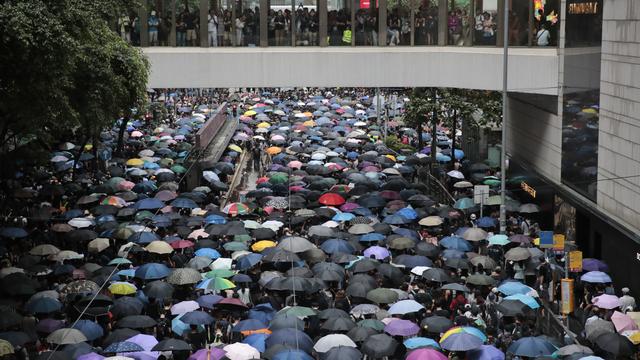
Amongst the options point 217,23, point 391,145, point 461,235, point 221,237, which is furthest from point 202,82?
point 391,145

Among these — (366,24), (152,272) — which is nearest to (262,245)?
(152,272)

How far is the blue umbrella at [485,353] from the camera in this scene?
1900cm

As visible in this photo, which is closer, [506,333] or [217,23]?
[506,333]

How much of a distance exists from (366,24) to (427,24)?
76.1 inches

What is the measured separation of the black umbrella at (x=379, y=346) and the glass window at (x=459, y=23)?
1836 cm

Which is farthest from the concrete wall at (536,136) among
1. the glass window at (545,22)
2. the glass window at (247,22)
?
the glass window at (247,22)

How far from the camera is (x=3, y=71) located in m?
24.3

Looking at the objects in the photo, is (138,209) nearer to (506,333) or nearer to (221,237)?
(221,237)

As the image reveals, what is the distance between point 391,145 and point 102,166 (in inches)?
501

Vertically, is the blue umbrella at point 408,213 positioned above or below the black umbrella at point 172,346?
above

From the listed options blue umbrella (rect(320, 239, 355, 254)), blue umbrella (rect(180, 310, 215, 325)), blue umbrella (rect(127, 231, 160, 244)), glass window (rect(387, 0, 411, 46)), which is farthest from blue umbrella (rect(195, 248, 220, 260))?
glass window (rect(387, 0, 411, 46))

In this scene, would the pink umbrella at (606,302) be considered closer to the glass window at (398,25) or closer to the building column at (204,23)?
the glass window at (398,25)

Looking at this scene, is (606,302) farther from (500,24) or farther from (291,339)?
(500,24)

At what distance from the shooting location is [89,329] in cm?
2080
